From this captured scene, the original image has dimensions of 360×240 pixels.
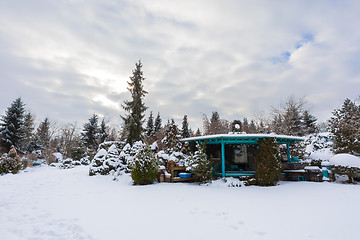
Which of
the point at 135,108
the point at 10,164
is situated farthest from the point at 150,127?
the point at 10,164

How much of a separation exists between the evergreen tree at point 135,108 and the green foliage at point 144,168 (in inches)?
227

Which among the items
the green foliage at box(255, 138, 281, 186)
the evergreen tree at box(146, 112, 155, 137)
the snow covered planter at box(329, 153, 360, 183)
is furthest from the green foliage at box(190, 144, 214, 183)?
the evergreen tree at box(146, 112, 155, 137)

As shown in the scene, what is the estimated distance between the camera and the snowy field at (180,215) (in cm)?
343

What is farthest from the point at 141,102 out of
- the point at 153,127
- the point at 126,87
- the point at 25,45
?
the point at 153,127

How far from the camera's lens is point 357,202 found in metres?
5.29

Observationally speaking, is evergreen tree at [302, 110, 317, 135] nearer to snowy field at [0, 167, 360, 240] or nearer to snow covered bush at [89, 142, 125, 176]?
snowy field at [0, 167, 360, 240]

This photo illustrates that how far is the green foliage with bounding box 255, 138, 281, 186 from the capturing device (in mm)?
8000

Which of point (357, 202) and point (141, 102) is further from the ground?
point (141, 102)

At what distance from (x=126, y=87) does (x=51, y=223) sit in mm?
12972

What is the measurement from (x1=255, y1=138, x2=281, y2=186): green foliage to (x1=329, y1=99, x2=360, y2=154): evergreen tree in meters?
5.53

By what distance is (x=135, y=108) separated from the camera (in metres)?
15.0

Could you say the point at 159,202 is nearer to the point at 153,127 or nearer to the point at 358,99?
the point at 358,99

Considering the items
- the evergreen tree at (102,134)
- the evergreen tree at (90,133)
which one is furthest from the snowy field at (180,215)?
the evergreen tree at (102,134)

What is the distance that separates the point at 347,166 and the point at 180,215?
8.68m
